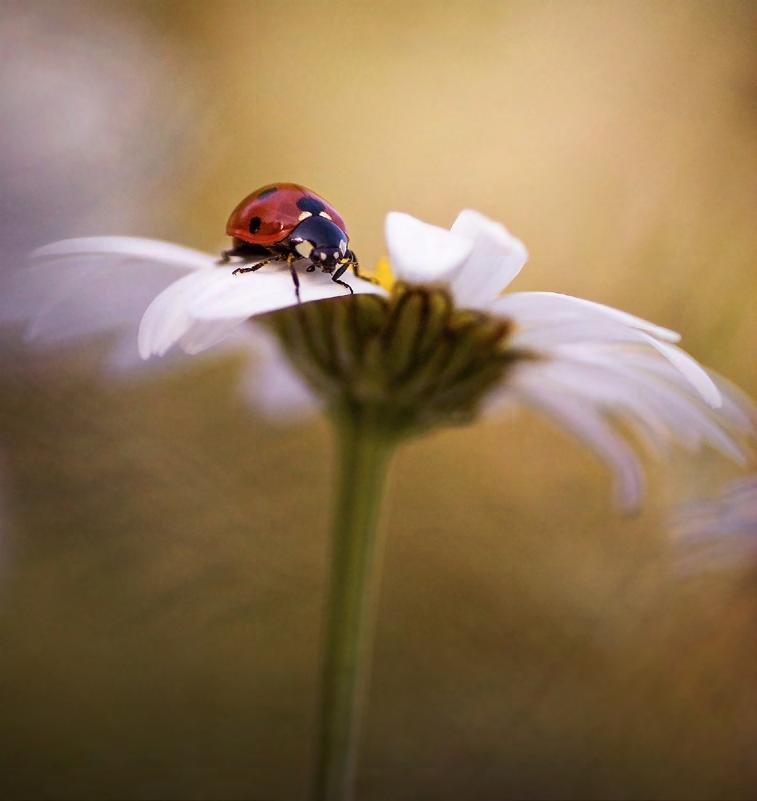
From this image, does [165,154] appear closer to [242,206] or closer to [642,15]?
[242,206]

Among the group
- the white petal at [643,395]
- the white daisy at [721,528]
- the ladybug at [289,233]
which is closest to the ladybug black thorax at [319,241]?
the ladybug at [289,233]

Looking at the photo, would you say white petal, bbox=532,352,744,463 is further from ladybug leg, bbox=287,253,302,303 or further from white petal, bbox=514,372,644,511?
ladybug leg, bbox=287,253,302,303

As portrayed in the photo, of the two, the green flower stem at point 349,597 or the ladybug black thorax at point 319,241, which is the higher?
the ladybug black thorax at point 319,241

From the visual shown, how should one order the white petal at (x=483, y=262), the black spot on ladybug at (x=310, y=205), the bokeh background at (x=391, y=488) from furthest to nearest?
the bokeh background at (x=391, y=488)
the black spot on ladybug at (x=310, y=205)
the white petal at (x=483, y=262)

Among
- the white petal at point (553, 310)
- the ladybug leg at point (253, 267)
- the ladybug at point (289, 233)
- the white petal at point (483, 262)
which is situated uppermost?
the ladybug at point (289, 233)

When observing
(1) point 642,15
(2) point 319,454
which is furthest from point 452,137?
(2) point 319,454

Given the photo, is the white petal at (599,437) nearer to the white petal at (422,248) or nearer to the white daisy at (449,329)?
the white daisy at (449,329)
